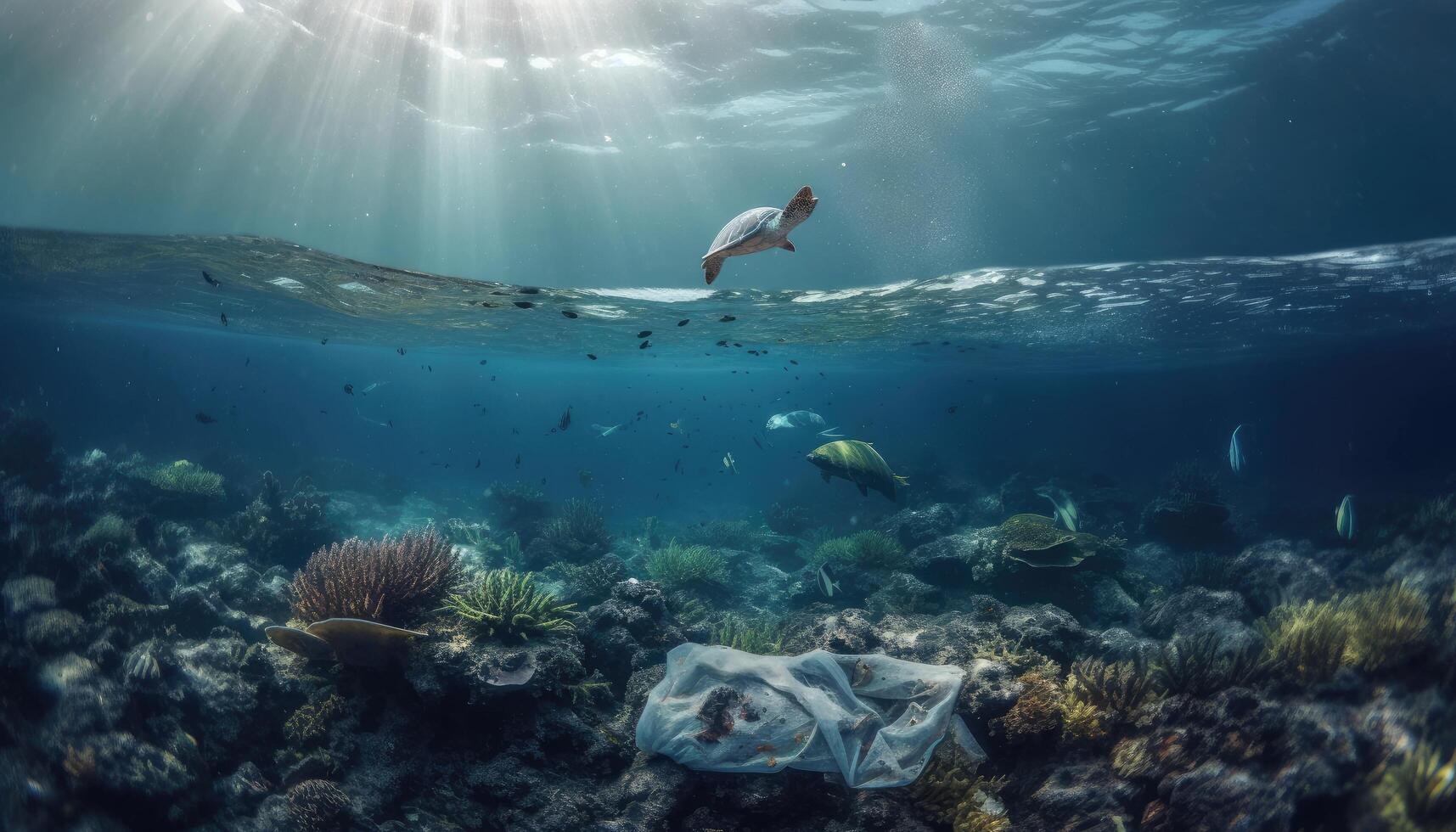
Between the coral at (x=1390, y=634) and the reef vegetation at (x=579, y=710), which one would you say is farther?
the coral at (x=1390, y=634)

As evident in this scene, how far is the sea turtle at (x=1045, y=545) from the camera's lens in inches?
408

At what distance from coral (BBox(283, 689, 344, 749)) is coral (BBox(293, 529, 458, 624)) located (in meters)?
0.80

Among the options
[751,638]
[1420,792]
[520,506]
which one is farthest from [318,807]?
[520,506]

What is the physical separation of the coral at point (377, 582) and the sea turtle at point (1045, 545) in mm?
9876

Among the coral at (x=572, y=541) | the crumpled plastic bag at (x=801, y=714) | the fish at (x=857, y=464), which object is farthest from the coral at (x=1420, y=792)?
the coral at (x=572, y=541)

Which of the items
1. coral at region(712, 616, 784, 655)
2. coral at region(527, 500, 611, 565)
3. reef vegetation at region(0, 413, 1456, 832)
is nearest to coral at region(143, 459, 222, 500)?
reef vegetation at region(0, 413, 1456, 832)

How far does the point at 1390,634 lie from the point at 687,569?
11172 mm

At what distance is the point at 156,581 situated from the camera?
29.9ft

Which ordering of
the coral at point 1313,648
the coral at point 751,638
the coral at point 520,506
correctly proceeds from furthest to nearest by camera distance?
the coral at point 520,506, the coral at point 751,638, the coral at point 1313,648

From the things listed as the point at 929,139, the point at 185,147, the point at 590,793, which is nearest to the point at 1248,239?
the point at 929,139

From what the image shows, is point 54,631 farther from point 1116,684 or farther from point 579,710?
point 1116,684

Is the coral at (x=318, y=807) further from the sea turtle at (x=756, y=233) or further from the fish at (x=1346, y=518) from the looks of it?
the fish at (x=1346, y=518)

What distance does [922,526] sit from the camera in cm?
1631

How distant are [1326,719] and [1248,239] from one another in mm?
15282
